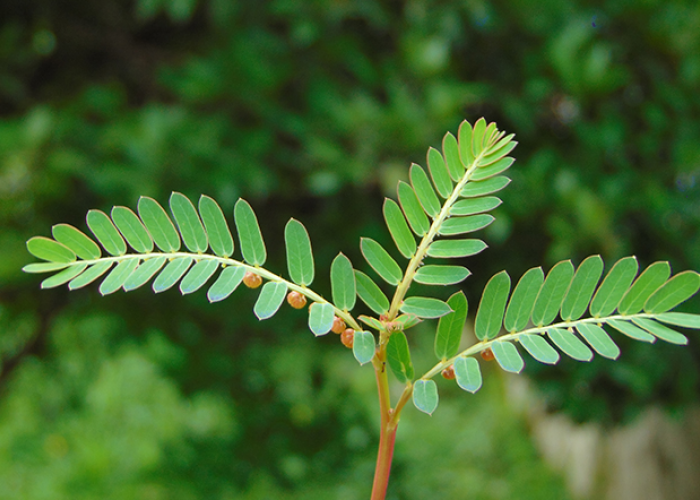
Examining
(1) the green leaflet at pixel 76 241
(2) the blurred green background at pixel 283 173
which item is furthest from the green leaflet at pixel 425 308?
(2) the blurred green background at pixel 283 173

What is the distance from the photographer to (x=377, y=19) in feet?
4.70

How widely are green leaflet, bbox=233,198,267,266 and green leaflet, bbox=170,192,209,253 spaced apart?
35 mm

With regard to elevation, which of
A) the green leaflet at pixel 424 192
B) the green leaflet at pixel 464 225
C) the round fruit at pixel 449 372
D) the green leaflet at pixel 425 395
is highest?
the green leaflet at pixel 424 192

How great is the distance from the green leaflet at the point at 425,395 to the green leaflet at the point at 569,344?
8 cm

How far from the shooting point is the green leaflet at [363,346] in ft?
1.00

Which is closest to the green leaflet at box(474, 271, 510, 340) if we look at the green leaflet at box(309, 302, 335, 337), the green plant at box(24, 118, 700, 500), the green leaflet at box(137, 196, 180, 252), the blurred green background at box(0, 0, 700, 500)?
the green plant at box(24, 118, 700, 500)

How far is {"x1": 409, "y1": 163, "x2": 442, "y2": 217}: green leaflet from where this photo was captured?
1.25ft

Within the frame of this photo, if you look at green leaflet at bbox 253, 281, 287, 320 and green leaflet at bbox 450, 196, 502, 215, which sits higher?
green leaflet at bbox 450, 196, 502, 215

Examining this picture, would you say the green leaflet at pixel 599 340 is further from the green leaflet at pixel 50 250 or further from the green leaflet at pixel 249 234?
the green leaflet at pixel 50 250

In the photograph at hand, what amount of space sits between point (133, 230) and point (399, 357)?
0.20 meters

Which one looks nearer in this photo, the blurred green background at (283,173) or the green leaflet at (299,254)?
the green leaflet at (299,254)

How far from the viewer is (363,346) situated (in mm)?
310

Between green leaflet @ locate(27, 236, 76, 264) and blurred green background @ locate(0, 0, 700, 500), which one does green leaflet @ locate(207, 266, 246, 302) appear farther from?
blurred green background @ locate(0, 0, 700, 500)

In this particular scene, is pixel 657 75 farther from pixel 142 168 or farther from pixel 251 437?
pixel 251 437
